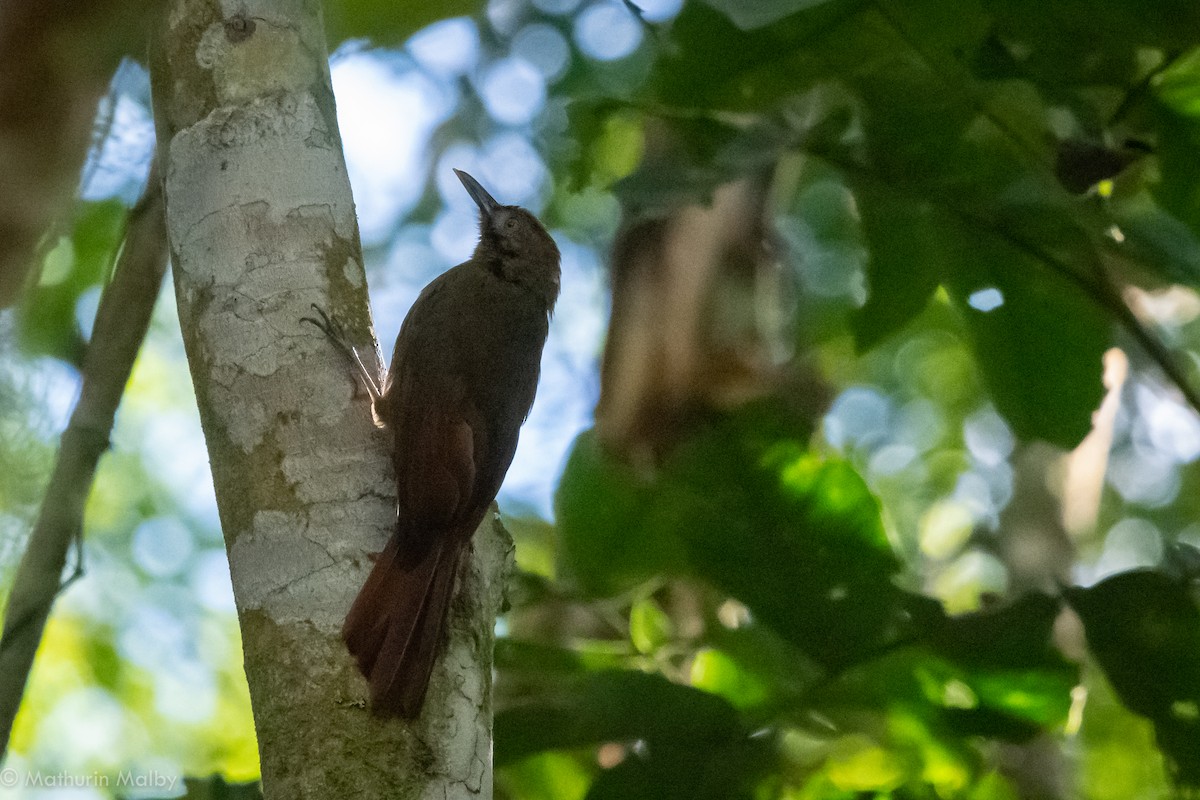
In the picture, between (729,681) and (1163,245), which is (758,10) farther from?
(729,681)

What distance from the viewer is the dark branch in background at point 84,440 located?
2.59 m

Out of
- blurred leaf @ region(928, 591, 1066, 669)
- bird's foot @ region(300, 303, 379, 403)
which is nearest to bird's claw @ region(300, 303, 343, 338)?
bird's foot @ region(300, 303, 379, 403)

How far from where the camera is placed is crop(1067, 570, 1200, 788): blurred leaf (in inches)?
90.9

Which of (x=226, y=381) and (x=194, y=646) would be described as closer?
(x=226, y=381)

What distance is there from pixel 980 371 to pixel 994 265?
0.24 meters

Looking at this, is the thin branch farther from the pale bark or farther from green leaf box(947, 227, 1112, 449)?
the pale bark

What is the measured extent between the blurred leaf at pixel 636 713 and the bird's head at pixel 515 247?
162 centimetres

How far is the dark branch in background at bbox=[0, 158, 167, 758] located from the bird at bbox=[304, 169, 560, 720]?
1.99 feet

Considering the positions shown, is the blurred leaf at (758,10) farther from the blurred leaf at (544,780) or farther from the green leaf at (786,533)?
the blurred leaf at (544,780)

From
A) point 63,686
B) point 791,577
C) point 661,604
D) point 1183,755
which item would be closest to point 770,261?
point 661,604

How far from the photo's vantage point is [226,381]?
2.21 metres

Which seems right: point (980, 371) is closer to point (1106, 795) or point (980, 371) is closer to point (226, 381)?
point (226, 381)

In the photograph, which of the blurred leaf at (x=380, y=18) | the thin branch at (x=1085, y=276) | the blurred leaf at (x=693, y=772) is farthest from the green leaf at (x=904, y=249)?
the blurred leaf at (x=380, y=18)

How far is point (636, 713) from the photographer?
91.7 inches
